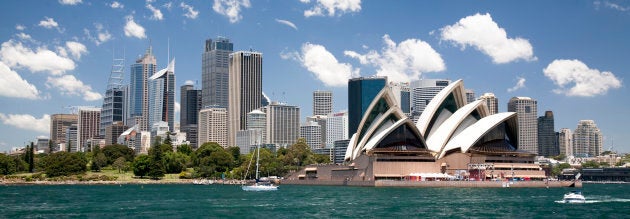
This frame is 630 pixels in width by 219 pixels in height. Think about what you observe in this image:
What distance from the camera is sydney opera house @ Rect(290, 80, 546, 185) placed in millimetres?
127688

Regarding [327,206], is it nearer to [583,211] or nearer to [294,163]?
[583,211]

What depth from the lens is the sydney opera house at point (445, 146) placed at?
127688 millimetres

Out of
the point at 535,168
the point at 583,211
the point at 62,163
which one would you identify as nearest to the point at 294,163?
the point at 62,163

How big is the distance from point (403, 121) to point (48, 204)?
215 feet

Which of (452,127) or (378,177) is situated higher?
(452,127)

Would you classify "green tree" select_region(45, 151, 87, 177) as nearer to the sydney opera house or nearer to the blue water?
the sydney opera house

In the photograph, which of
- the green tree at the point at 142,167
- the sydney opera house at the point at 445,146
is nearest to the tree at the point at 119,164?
the green tree at the point at 142,167

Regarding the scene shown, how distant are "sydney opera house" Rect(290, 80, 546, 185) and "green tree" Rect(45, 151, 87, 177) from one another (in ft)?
203

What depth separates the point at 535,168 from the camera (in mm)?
133000

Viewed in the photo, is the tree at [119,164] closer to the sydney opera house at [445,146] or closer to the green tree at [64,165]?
the green tree at [64,165]

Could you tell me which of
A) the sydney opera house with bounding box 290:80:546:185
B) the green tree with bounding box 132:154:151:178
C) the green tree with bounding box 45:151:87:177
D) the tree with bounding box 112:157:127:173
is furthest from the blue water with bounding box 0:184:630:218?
the tree with bounding box 112:157:127:173

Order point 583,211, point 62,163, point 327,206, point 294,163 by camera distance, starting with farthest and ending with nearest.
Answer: point 294,163 < point 62,163 < point 327,206 < point 583,211

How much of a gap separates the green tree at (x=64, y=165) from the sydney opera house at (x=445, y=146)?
6185cm

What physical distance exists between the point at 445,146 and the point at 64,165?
80.2 meters
